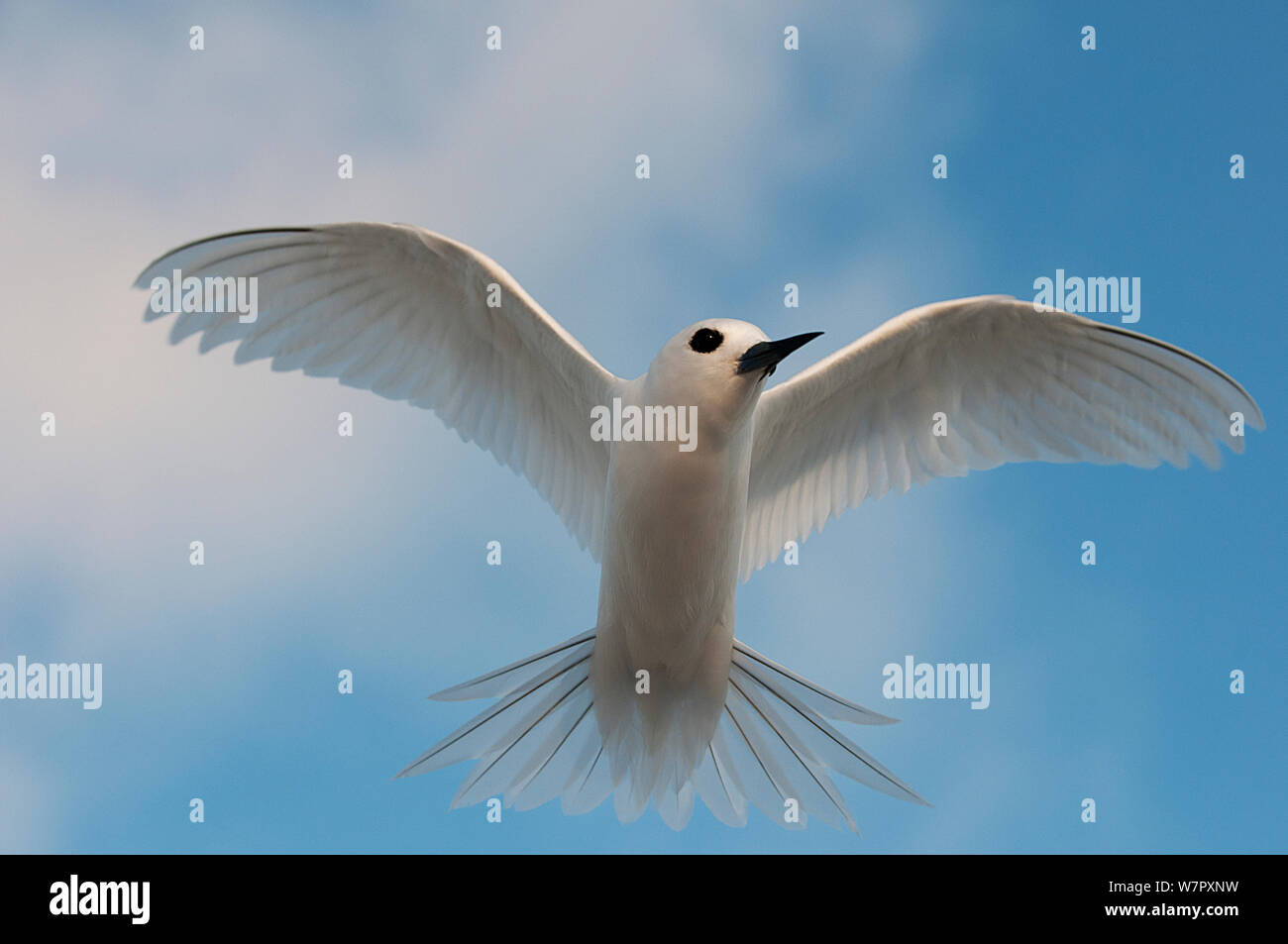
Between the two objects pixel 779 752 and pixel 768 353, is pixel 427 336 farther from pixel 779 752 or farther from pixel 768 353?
pixel 779 752

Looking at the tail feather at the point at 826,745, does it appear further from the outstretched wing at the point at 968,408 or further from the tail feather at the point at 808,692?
the outstretched wing at the point at 968,408

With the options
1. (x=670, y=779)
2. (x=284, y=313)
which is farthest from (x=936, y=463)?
(x=284, y=313)

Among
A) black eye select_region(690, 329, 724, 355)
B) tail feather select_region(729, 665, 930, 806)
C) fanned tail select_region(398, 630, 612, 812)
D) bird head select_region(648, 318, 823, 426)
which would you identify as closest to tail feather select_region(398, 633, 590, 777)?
fanned tail select_region(398, 630, 612, 812)

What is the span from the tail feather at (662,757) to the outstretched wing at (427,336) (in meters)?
1.03

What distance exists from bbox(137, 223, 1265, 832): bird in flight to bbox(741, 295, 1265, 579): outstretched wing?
1 centimetres

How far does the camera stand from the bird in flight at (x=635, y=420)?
6.57m

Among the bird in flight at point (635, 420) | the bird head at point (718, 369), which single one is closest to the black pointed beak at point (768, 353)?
the bird head at point (718, 369)

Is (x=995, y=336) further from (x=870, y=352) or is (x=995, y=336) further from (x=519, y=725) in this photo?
(x=519, y=725)

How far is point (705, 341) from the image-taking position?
5.88m

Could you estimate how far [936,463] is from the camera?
24.3 feet

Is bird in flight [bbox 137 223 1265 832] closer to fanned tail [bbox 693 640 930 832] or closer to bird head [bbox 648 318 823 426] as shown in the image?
fanned tail [bbox 693 640 930 832]

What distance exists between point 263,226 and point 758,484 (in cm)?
338

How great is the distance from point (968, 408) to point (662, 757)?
289cm

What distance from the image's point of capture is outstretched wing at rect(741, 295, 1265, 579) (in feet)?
22.6
